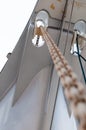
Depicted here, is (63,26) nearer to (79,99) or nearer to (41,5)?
(41,5)

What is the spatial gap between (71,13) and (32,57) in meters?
0.27

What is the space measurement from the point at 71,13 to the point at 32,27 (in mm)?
186

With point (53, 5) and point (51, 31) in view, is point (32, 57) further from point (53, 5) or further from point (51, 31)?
point (53, 5)

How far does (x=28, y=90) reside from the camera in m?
1.05

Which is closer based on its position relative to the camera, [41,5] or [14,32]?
[41,5]

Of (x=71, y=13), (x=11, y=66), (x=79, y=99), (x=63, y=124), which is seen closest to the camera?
(x=79, y=99)

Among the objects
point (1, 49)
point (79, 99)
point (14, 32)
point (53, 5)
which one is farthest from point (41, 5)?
point (79, 99)

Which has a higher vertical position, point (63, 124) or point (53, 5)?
point (53, 5)

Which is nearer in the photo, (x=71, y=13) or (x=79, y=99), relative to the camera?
(x=79, y=99)

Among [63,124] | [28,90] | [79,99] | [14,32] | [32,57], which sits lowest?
[79,99]

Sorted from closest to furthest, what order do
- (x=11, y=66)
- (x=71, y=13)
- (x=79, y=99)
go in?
(x=79, y=99), (x=71, y=13), (x=11, y=66)

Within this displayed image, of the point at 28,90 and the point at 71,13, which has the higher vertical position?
the point at 71,13

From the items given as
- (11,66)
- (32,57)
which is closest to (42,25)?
(32,57)

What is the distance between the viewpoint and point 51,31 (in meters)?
1.03
